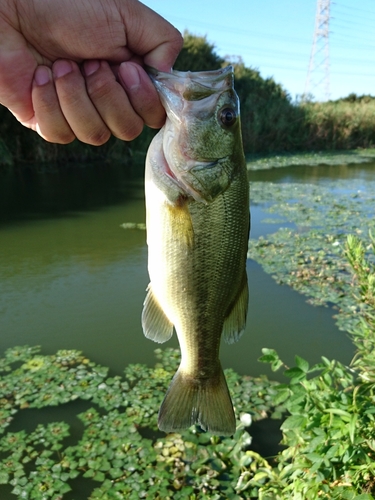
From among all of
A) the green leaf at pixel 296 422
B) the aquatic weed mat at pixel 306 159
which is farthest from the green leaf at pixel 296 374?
the aquatic weed mat at pixel 306 159

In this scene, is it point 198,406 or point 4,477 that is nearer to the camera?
point 198,406

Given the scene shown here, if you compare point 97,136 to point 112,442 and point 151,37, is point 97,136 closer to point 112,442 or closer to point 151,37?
point 151,37

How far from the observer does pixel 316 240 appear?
7477 mm

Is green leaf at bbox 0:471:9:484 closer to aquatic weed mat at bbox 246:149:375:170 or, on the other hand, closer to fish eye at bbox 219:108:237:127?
fish eye at bbox 219:108:237:127

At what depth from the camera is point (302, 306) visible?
521cm

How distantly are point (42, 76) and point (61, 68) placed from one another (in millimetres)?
79

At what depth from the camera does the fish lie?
156 centimetres

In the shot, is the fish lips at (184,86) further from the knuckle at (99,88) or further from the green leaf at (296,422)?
the green leaf at (296,422)

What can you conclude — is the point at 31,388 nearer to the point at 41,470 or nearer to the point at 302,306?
the point at 41,470

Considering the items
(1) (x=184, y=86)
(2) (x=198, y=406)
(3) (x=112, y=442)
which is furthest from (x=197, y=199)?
(3) (x=112, y=442)

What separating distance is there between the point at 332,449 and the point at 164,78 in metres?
1.59

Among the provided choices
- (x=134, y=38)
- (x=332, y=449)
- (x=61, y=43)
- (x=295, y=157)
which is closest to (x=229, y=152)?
(x=134, y=38)

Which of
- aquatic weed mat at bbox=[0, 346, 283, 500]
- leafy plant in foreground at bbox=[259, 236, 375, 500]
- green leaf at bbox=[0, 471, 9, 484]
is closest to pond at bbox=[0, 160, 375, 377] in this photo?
aquatic weed mat at bbox=[0, 346, 283, 500]

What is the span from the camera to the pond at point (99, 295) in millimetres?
4398
